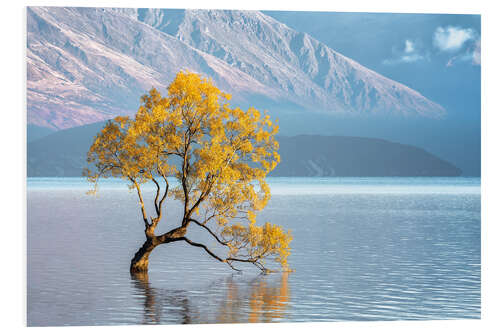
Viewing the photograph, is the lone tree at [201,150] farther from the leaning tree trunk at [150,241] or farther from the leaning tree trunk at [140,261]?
the leaning tree trunk at [140,261]

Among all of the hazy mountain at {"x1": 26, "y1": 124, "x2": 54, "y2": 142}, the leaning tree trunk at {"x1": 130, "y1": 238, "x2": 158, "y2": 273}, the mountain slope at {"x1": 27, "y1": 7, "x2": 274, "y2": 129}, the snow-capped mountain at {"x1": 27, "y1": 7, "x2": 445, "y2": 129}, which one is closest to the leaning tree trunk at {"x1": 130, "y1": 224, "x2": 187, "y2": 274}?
the leaning tree trunk at {"x1": 130, "y1": 238, "x2": 158, "y2": 273}

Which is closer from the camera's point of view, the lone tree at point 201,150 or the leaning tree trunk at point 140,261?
the lone tree at point 201,150

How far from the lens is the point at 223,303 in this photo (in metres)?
21.9

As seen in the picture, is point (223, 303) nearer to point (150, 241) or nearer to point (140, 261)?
point (150, 241)

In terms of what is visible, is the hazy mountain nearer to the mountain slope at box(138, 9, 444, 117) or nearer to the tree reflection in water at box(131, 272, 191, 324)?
the mountain slope at box(138, 9, 444, 117)

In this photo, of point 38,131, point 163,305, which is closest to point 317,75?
point 38,131

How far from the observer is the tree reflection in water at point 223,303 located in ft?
65.8

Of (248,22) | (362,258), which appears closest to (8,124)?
(362,258)

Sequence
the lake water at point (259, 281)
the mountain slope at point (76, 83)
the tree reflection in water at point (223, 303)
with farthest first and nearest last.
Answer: the mountain slope at point (76, 83) < the lake water at point (259, 281) < the tree reflection in water at point (223, 303)

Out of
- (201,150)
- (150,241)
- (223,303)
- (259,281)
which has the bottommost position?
(223,303)

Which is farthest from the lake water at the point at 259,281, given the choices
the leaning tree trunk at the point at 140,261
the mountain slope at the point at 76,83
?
the mountain slope at the point at 76,83

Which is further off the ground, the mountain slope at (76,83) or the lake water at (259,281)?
the mountain slope at (76,83)

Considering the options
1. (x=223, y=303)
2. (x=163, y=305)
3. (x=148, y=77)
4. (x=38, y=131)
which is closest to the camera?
(x=163, y=305)

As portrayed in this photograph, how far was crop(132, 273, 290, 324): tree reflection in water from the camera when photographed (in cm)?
2005
